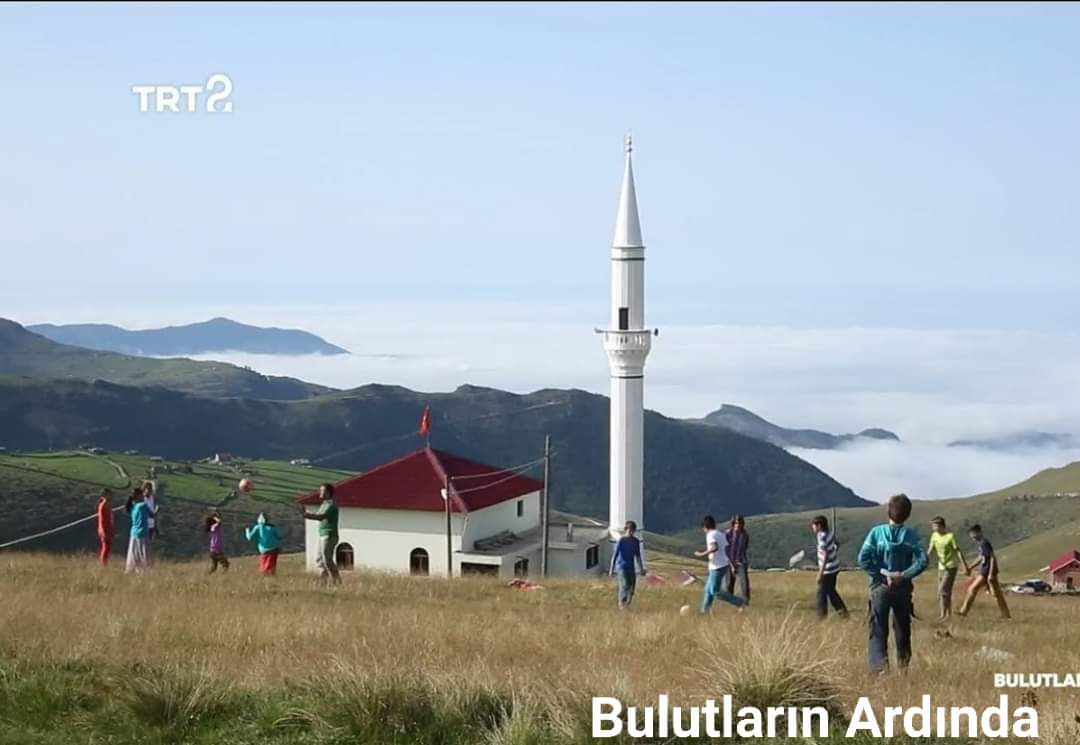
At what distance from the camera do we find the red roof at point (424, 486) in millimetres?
51750

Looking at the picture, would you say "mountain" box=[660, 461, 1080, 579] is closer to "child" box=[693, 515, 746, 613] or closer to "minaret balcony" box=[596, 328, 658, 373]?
"minaret balcony" box=[596, 328, 658, 373]

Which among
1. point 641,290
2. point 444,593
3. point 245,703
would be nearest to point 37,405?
point 641,290

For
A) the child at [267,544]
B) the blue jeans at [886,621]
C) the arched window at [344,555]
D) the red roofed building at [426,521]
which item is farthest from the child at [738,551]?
the arched window at [344,555]

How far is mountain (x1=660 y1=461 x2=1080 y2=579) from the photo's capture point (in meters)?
129

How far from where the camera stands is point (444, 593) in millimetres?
23703

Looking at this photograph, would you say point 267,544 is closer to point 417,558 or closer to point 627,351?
point 417,558

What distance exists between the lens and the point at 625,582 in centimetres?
2067

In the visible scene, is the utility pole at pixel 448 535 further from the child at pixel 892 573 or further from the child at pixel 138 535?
the child at pixel 892 573

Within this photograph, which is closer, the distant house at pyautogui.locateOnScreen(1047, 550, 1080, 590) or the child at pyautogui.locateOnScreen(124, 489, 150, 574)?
the child at pyautogui.locateOnScreen(124, 489, 150, 574)

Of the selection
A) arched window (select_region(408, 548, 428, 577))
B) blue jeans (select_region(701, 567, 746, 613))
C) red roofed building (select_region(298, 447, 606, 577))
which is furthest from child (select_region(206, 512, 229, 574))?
arched window (select_region(408, 548, 428, 577))

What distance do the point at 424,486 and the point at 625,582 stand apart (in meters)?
32.6

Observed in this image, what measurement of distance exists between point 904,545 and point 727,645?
1955mm

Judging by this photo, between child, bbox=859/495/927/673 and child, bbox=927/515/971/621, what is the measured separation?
285 inches

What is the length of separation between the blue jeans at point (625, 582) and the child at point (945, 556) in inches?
177
